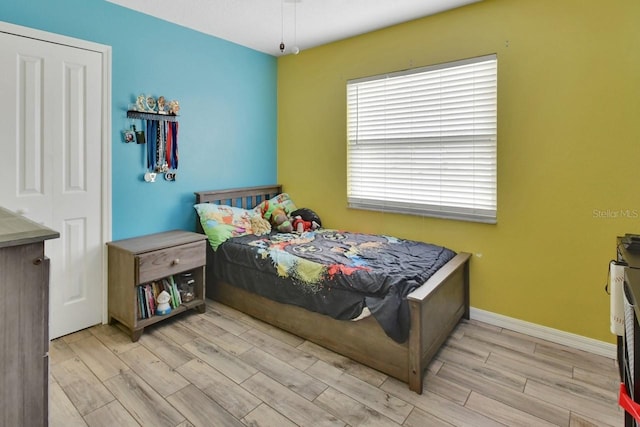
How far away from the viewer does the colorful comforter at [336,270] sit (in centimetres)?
212

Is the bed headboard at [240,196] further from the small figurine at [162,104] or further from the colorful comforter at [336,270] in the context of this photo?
the small figurine at [162,104]

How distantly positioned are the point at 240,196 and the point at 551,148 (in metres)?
2.71

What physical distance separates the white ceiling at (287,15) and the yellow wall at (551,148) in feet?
0.70

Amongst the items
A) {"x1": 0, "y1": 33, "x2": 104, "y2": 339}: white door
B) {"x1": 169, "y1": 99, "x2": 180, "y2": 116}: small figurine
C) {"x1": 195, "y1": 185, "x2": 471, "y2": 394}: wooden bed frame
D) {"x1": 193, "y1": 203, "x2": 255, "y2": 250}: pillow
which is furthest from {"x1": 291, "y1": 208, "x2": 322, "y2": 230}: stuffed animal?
{"x1": 0, "y1": 33, "x2": 104, "y2": 339}: white door

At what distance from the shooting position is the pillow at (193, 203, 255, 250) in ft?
10.1

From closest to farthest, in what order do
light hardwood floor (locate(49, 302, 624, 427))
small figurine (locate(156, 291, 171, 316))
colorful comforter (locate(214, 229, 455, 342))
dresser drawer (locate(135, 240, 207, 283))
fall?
light hardwood floor (locate(49, 302, 624, 427))
colorful comforter (locate(214, 229, 455, 342))
dresser drawer (locate(135, 240, 207, 283))
small figurine (locate(156, 291, 171, 316))

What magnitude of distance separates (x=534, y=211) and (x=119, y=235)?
313 cm

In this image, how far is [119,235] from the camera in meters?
2.84

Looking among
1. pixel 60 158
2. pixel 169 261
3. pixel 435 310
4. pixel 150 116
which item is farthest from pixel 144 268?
pixel 435 310

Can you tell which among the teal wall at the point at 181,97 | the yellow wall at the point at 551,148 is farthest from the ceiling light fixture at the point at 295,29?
the yellow wall at the point at 551,148

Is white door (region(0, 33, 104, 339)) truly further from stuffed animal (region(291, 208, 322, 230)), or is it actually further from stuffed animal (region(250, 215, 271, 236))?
stuffed animal (region(291, 208, 322, 230))

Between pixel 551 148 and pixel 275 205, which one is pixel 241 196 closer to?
pixel 275 205

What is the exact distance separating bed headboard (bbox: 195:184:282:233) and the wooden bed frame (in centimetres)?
51

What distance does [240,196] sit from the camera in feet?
12.1
